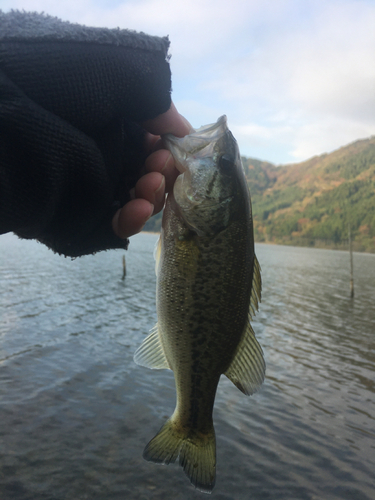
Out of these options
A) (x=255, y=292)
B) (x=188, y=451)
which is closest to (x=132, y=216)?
(x=255, y=292)

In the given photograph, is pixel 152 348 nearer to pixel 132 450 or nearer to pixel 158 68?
pixel 158 68

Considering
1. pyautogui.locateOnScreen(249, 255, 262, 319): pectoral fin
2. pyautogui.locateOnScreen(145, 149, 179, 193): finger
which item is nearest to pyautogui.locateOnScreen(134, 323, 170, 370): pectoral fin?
pyautogui.locateOnScreen(249, 255, 262, 319): pectoral fin

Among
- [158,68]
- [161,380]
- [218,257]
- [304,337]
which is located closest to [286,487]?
[161,380]

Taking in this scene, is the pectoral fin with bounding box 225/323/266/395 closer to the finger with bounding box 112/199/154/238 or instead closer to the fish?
the fish

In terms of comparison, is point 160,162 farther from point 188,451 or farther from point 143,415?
point 143,415

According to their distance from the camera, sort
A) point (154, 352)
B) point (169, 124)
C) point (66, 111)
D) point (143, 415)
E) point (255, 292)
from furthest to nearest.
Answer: point (143, 415), point (154, 352), point (255, 292), point (169, 124), point (66, 111)

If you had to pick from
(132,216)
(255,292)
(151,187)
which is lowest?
(255,292)

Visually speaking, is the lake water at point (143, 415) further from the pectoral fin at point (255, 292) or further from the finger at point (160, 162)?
the finger at point (160, 162)
